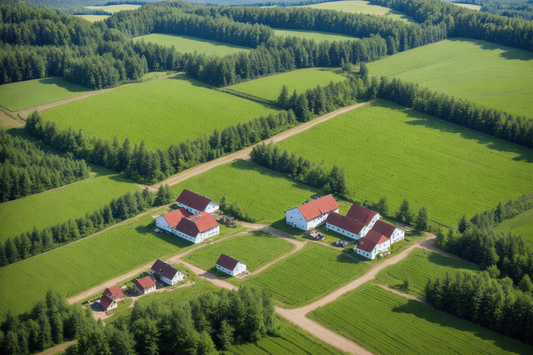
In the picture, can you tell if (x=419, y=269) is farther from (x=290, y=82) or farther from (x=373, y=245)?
(x=290, y=82)

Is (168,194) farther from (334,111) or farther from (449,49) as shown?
(449,49)

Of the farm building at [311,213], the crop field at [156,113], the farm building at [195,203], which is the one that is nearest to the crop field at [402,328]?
the farm building at [311,213]

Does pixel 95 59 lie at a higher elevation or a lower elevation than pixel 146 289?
higher

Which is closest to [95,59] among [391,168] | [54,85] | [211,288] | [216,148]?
[54,85]

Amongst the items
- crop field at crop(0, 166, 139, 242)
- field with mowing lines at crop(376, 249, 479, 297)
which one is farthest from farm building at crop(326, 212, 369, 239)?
crop field at crop(0, 166, 139, 242)

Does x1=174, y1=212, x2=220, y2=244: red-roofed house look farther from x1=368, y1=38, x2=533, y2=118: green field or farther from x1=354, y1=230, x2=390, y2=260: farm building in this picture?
x1=368, y1=38, x2=533, y2=118: green field

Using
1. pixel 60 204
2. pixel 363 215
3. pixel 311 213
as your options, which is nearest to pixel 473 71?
pixel 363 215

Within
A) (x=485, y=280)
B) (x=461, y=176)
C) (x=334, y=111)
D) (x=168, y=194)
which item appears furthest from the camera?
(x=334, y=111)
